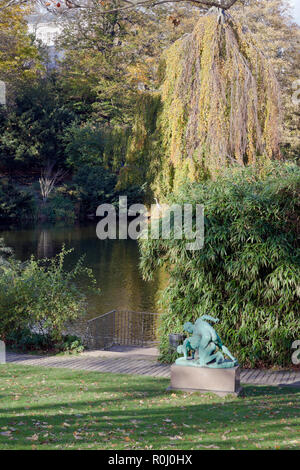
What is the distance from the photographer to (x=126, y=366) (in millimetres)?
10039

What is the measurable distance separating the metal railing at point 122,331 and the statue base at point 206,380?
4.50 metres

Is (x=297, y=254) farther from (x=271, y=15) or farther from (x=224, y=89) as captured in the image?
(x=271, y=15)

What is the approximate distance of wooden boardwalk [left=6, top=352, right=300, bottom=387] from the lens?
29.9 ft

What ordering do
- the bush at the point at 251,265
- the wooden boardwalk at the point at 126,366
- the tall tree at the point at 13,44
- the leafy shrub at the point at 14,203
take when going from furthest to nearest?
the leafy shrub at the point at 14,203 → the tall tree at the point at 13,44 → the bush at the point at 251,265 → the wooden boardwalk at the point at 126,366

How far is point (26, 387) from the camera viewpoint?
7.65 meters

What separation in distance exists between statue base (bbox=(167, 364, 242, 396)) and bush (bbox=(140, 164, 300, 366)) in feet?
7.46

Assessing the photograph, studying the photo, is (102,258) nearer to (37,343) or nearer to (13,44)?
(37,343)

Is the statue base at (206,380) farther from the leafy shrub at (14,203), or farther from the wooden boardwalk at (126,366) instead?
A: the leafy shrub at (14,203)

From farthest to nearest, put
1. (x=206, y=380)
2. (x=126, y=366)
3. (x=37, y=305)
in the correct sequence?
(x=37, y=305), (x=126, y=366), (x=206, y=380)

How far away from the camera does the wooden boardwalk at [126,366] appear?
912 centimetres

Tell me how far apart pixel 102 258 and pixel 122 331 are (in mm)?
11595

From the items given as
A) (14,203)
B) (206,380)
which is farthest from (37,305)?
(14,203)

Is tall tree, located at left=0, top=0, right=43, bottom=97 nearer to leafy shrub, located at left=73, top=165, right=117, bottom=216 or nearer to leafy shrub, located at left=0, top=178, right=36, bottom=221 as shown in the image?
leafy shrub, located at left=0, top=178, right=36, bottom=221

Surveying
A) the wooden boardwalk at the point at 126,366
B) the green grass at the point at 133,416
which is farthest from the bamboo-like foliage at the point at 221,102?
the green grass at the point at 133,416
